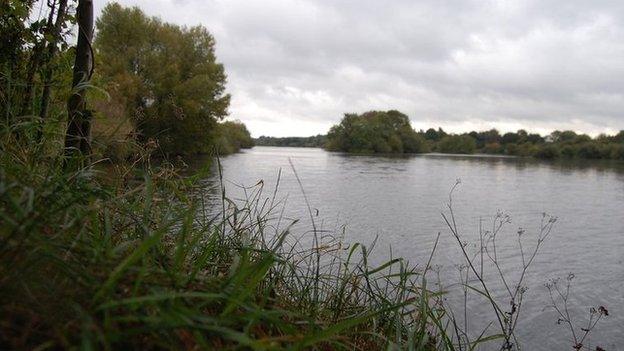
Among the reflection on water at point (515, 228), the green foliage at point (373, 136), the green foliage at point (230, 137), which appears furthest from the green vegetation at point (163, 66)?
the green foliage at point (373, 136)

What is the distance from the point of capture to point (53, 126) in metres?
3.16

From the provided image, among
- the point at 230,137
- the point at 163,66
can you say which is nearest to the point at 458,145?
the point at 230,137

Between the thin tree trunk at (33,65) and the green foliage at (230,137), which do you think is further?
the green foliage at (230,137)

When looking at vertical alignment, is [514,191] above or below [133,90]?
below

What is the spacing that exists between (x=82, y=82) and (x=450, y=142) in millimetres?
125436

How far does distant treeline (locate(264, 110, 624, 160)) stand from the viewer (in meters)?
91.1

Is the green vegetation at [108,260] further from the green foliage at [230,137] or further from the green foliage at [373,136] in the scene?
the green foliage at [373,136]

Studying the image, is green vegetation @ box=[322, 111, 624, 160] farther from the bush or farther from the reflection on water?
the reflection on water

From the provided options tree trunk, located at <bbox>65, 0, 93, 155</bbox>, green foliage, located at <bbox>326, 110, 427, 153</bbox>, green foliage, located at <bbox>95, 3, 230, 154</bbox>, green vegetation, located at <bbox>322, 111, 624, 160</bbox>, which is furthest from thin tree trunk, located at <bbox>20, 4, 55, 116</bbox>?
green foliage, located at <bbox>326, 110, 427, 153</bbox>

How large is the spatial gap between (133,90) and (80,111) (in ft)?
104

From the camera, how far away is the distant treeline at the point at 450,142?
91125 mm

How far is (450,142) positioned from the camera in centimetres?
12356

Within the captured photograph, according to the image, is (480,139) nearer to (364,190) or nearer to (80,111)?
(364,190)

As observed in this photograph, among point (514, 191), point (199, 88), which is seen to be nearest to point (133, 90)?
point (199, 88)
